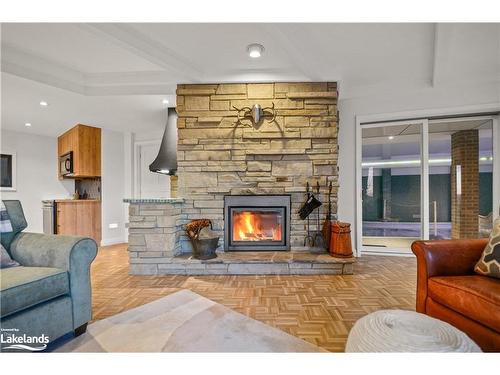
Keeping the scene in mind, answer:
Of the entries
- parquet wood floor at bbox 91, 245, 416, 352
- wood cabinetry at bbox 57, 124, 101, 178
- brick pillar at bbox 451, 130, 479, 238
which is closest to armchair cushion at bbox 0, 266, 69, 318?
parquet wood floor at bbox 91, 245, 416, 352

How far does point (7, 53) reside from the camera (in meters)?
2.49

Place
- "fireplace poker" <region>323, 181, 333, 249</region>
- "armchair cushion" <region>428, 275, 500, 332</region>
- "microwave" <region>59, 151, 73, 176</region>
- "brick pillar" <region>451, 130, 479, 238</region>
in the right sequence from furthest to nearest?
"microwave" <region>59, 151, 73, 176</region>
"brick pillar" <region>451, 130, 479, 238</region>
"fireplace poker" <region>323, 181, 333, 249</region>
"armchair cushion" <region>428, 275, 500, 332</region>

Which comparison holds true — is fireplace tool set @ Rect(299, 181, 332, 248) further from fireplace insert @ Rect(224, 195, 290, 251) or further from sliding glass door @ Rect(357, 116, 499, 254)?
sliding glass door @ Rect(357, 116, 499, 254)

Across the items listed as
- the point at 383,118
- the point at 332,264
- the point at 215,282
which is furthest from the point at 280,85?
the point at 215,282

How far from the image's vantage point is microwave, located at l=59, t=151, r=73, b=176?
14.7ft

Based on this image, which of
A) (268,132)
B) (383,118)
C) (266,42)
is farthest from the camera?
(383,118)

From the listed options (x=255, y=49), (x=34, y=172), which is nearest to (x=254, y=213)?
(x=255, y=49)

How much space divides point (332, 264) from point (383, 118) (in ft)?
7.25

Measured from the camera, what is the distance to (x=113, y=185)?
466 cm

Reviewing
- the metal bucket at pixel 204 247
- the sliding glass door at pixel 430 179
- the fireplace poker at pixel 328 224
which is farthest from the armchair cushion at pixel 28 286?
the sliding glass door at pixel 430 179

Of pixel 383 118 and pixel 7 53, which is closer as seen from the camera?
pixel 7 53

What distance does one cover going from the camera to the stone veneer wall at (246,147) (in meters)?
3.05

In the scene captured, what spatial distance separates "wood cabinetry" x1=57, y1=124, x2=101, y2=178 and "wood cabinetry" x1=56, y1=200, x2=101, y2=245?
1.76 feet
